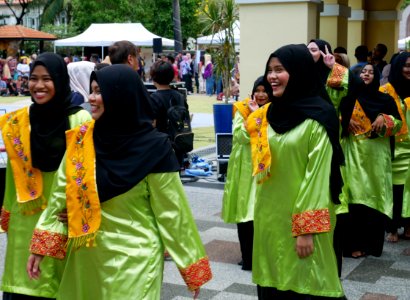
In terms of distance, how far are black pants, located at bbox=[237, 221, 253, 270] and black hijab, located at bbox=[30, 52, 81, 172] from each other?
2.46 meters

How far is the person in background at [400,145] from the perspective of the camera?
299 inches

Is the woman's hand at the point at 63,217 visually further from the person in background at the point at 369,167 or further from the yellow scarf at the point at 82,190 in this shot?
the person in background at the point at 369,167

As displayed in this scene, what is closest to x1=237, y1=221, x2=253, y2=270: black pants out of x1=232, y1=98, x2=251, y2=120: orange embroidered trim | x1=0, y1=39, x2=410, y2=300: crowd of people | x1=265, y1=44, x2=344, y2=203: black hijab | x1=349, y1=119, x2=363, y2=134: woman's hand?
x1=232, y1=98, x2=251, y2=120: orange embroidered trim

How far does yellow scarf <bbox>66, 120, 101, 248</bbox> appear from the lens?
3.74m

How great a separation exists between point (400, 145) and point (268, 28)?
3615 mm

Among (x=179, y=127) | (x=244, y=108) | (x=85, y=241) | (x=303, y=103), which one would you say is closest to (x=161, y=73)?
(x=179, y=127)

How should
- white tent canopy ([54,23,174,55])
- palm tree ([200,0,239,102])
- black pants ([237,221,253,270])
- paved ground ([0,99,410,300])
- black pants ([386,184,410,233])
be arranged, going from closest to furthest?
paved ground ([0,99,410,300])
black pants ([237,221,253,270])
black pants ([386,184,410,233])
palm tree ([200,0,239,102])
white tent canopy ([54,23,174,55])

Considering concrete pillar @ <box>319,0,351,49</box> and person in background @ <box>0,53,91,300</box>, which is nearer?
person in background @ <box>0,53,91,300</box>

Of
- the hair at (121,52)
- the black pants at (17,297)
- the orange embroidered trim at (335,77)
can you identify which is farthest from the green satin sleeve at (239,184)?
the black pants at (17,297)

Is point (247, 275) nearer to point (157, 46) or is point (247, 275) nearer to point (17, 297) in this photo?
point (17, 297)

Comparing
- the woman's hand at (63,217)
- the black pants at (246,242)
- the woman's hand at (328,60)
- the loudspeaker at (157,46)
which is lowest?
the black pants at (246,242)

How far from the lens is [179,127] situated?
25.8ft

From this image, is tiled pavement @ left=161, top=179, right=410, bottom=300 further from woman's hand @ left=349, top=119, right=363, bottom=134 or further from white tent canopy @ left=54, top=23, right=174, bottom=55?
white tent canopy @ left=54, top=23, right=174, bottom=55

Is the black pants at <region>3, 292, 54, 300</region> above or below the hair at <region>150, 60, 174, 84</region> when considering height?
below
